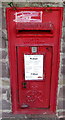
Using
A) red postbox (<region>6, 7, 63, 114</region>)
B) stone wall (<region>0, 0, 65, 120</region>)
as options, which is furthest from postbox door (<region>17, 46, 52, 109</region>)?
stone wall (<region>0, 0, 65, 120</region>)

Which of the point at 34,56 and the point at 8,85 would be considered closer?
the point at 34,56

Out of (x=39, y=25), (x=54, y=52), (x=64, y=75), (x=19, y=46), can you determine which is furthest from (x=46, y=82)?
(x=39, y=25)

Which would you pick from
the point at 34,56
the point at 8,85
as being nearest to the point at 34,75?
the point at 34,56

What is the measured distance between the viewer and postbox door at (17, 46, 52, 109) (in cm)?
166

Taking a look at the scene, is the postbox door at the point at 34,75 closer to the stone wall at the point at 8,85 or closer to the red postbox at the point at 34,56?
the red postbox at the point at 34,56

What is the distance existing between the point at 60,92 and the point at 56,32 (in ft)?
2.11

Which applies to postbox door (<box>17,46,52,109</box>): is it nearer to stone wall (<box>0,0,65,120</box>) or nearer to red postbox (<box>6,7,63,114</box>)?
red postbox (<box>6,7,63,114</box>)

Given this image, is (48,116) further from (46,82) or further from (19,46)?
(19,46)

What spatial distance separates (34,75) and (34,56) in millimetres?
194

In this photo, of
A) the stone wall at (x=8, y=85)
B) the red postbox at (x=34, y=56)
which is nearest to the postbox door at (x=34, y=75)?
the red postbox at (x=34, y=56)

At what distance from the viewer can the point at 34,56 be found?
1.68m

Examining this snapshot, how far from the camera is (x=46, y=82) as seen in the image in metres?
1.79

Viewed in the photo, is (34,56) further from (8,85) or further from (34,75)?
(8,85)

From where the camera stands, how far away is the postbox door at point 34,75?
166 cm
